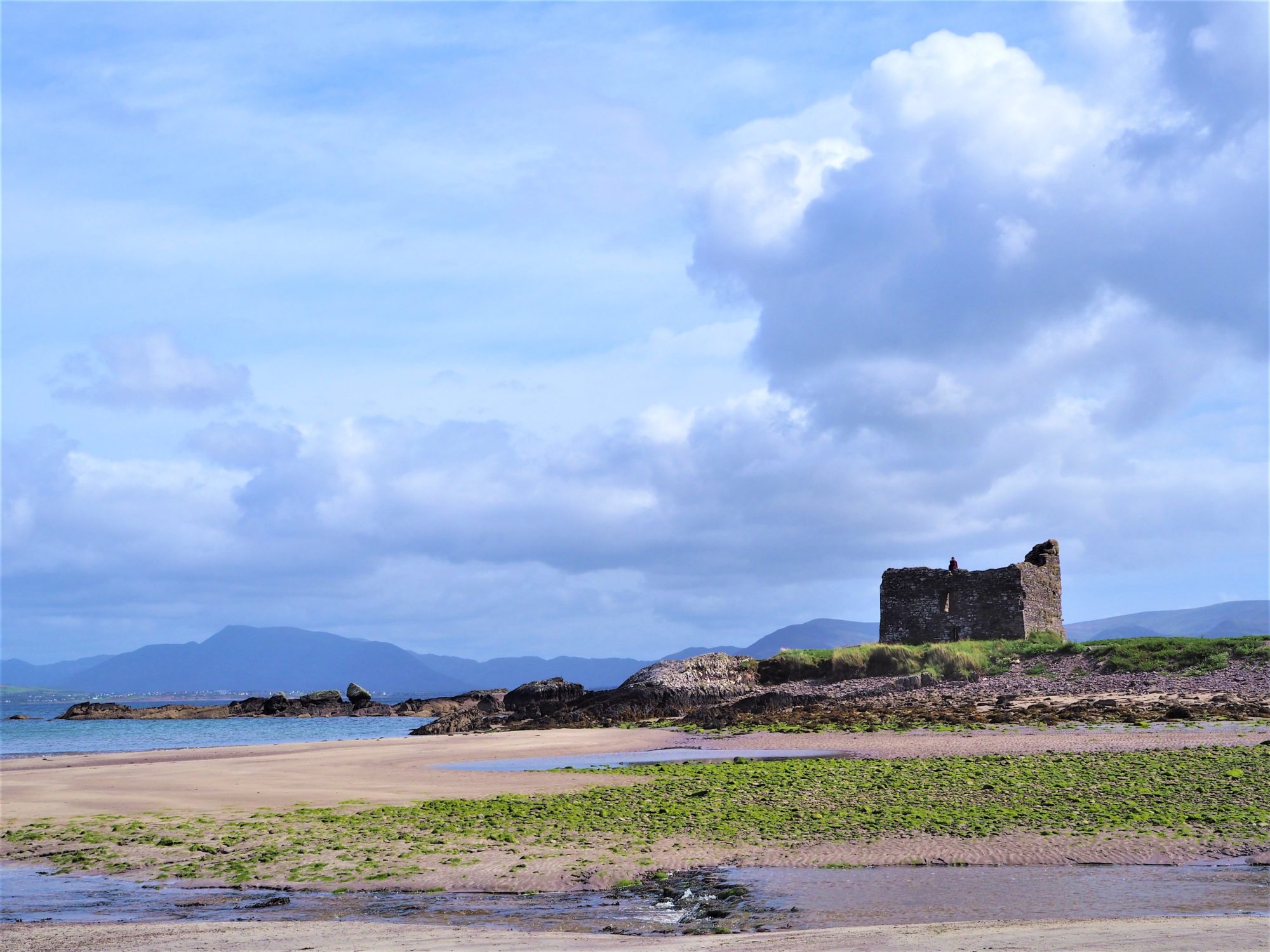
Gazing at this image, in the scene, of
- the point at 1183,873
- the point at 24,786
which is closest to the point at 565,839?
the point at 1183,873

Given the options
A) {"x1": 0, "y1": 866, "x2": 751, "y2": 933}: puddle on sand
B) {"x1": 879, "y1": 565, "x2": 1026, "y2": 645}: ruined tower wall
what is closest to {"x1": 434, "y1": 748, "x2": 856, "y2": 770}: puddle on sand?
{"x1": 0, "y1": 866, "x2": 751, "y2": 933}: puddle on sand

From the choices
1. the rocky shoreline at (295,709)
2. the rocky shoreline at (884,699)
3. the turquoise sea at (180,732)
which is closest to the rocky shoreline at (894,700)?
the rocky shoreline at (884,699)

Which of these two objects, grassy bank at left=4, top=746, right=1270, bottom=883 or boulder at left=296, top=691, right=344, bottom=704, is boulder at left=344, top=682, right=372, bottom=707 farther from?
grassy bank at left=4, top=746, right=1270, bottom=883

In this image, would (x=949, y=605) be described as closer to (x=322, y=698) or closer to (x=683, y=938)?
(x=683, y=938)

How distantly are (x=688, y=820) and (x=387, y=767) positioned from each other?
11874 mm

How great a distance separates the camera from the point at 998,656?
38.3 m

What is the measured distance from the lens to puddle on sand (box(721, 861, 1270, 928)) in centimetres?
884

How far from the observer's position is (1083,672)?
33.6 m

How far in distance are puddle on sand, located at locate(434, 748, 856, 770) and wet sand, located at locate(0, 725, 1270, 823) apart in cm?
54

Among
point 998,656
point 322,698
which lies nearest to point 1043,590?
point 998,656

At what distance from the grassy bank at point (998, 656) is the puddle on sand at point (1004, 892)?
24333mm

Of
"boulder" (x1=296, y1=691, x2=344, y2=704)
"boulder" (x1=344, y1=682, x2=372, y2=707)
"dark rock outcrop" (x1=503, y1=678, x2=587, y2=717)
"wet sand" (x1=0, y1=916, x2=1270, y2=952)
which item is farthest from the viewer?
"boulder" (x1=344, y1=682, x2=372, y2=707)

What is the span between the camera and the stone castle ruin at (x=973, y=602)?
138 ft

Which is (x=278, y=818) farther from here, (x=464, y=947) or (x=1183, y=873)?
(x=1183, y=873)
